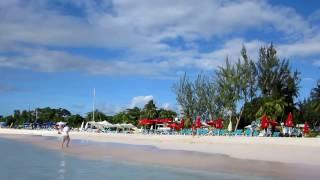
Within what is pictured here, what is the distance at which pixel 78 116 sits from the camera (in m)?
107

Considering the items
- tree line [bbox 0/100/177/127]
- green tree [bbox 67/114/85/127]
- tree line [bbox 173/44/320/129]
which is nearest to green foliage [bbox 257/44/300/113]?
tree line [bbox 173/44/320/129]

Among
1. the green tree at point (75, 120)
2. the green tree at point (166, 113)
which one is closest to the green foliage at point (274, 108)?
the green tree at point (166, 113)

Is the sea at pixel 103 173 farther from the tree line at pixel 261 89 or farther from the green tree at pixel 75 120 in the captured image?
the green tree at pixel 75 120

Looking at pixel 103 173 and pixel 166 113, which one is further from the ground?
pixel 166 113

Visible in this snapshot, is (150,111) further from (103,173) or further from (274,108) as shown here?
(103,173)

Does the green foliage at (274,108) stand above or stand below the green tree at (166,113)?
below

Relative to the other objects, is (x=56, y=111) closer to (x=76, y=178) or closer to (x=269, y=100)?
(x=269, y=100)

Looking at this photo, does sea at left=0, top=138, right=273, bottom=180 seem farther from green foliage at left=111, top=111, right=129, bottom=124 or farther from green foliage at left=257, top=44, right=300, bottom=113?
green foliage at left=111, top=111, right=129, bottom=124

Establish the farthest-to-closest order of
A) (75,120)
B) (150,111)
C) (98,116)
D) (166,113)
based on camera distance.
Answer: (98,116), (75,120), (150,111), (166,113)

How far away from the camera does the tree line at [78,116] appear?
95.4 metres

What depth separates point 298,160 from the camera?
18.3 metres

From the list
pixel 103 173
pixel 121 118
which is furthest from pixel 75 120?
pixel 103 173

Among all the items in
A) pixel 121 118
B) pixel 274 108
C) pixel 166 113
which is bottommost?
pixel 274 108

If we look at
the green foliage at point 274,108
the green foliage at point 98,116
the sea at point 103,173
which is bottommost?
the sea at point 103,173
